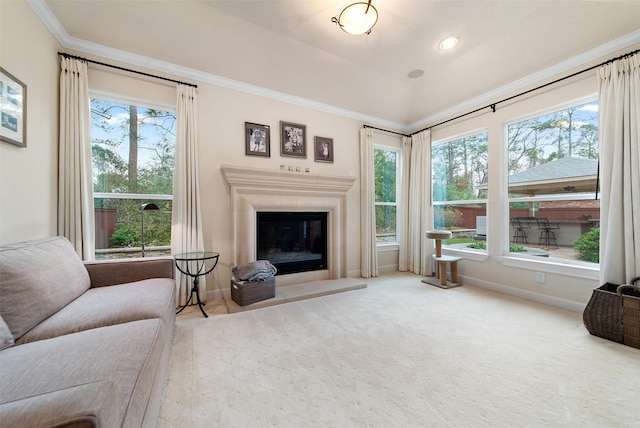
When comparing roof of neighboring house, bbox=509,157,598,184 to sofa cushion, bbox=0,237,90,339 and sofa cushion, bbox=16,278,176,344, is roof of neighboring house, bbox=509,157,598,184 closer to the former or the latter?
sofa cushion, bbox=16,278,176,344

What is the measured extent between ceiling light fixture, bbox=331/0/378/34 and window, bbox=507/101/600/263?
252 centimetres

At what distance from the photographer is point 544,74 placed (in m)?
2.88

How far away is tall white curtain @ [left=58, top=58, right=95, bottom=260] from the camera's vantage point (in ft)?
7.47

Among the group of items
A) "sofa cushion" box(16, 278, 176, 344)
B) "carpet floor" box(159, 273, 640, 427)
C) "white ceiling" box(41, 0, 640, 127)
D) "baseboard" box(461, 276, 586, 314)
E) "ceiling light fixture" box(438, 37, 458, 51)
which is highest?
"ceiling light fixture" box(438, 37, 458, 51)

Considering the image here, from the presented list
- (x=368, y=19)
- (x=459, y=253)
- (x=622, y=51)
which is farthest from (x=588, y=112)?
(x=368, y=19)

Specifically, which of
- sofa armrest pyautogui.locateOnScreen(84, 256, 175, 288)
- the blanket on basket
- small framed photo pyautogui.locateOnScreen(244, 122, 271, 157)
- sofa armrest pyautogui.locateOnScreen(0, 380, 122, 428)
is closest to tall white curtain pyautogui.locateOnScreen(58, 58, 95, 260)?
sofa armrest pyautogui.locateOnScreen(84, 256, 175, 288)

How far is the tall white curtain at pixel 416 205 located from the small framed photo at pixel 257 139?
255 cm

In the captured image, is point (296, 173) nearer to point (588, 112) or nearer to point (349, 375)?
point (349, 375)

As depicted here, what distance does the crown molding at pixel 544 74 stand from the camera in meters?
2.38

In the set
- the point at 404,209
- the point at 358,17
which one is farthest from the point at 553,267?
the point at 358,17

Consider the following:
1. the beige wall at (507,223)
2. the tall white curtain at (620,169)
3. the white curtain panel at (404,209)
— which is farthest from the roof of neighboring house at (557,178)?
the white curtain panel at (404,209)

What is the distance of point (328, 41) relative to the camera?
2838 mm

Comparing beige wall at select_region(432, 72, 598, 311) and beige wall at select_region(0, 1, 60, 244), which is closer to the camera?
beige wall at select_region(0, 1, 60, 244)

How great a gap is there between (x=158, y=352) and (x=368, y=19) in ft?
9.42
